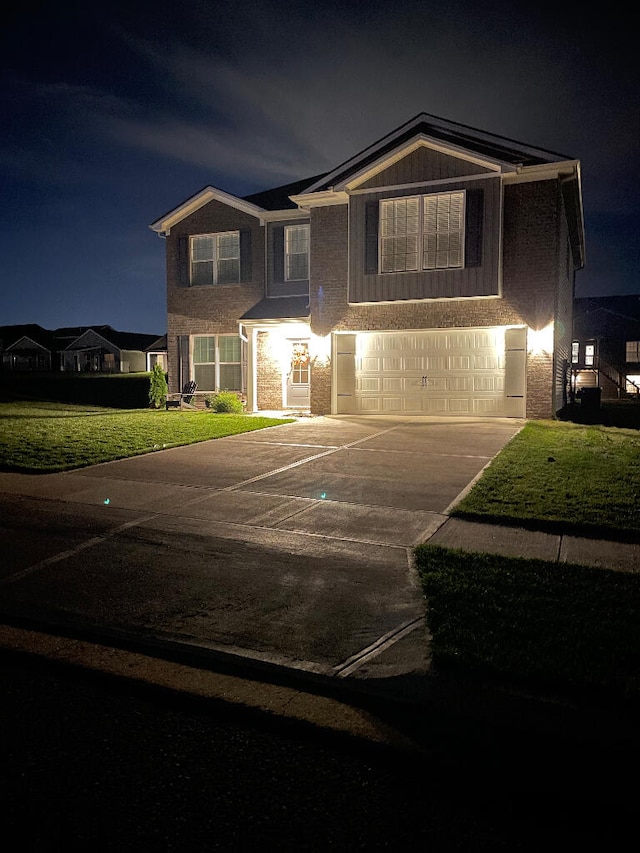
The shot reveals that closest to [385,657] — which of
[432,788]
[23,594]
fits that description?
[432,788]

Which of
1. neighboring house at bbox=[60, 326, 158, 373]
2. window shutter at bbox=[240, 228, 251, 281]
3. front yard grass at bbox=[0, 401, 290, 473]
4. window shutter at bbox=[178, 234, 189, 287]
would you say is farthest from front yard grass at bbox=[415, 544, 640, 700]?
neighboring house at bbox=[60, 326, 158, 373]

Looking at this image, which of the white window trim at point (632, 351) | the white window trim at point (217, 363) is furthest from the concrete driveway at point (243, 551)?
the white window trim at point (632, 351)

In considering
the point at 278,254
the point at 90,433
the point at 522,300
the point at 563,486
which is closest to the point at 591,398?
the point at 522,300

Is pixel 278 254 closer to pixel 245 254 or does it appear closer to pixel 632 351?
pixel 245 254

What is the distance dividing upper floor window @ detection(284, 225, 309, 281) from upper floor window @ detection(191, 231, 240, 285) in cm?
171

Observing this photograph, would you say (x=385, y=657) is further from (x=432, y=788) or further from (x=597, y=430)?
(x=597, y=430)

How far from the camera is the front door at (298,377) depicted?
741 inches

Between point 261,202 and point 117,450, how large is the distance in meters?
12.4

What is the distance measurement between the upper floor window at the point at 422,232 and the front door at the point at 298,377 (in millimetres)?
4035

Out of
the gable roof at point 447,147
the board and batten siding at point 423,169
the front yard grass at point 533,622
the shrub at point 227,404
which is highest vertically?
the gable roof at point 447,147

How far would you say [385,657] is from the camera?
3236 mm

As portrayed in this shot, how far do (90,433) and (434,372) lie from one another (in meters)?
8.82

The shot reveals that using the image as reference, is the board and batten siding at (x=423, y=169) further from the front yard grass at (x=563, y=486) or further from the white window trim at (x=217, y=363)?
the front yard grass at (x=563, y=486)

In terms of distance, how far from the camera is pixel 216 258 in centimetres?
2006
